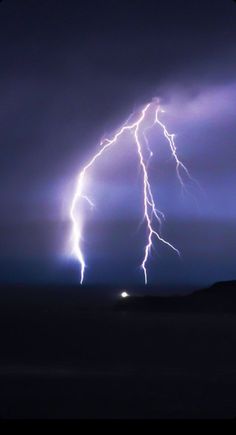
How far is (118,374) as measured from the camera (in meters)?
11.1

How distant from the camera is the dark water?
24.1ft

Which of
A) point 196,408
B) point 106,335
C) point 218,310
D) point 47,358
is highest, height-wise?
point 218,310

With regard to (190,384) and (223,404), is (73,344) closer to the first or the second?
(190,384)

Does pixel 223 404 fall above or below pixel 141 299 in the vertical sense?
below

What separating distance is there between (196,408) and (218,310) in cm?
2747

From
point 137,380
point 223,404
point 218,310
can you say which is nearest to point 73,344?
point 137,380

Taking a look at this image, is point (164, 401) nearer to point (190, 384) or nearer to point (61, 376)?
point (190, 384)

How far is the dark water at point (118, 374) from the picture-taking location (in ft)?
24.1

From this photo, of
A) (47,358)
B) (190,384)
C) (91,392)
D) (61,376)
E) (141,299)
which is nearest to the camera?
(91,392)

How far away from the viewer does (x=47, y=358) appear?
13461 mm

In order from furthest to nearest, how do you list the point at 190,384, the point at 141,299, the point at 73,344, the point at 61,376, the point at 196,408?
the point at 141,299 < the point at 73,344 < the point at 61,376 < the point at 190,384 < the point at 196,408

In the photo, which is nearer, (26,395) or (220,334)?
(26,395)

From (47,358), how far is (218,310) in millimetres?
22255

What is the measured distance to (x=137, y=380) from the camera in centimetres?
1003
